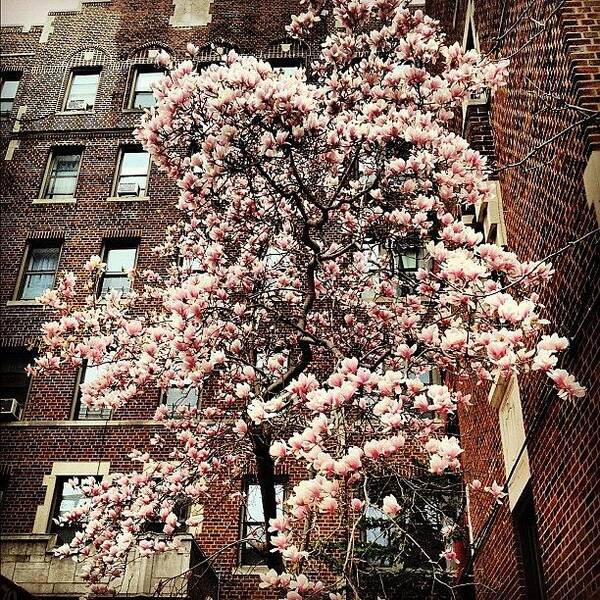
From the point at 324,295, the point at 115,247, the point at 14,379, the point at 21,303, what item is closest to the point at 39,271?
the point at 21,303

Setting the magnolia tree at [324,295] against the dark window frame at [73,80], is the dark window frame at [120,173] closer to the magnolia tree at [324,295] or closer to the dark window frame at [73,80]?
the dark window frame at [73,80]

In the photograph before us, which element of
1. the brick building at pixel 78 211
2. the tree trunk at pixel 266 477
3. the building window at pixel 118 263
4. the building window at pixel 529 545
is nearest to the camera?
the building window at pixel 529 545

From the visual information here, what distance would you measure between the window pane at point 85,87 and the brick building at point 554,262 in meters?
16.7

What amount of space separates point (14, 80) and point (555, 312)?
77.1 ft

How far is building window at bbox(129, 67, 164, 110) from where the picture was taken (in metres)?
23.8

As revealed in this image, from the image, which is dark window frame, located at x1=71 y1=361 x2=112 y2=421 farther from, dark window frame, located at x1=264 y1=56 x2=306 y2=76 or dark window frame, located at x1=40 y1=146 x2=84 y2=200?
dark window frame, located at x1=264 y1=56 x2=306 y2=76

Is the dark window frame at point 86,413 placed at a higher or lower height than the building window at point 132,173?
lower

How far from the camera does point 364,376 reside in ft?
20.2

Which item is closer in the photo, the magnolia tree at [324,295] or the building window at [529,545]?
the magnolia tree at [324,295]

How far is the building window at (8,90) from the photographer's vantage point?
24.7 m

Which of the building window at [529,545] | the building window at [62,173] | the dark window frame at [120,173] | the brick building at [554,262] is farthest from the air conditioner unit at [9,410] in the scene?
the building window at [529,545]

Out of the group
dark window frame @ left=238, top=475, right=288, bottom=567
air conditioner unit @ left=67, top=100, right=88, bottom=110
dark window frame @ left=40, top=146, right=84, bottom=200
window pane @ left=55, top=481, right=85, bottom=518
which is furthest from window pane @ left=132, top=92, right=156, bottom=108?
dark window frame @ left=238, top=475, right=288, bottom=567

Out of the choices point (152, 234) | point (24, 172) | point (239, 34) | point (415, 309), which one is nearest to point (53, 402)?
point (152, 234)

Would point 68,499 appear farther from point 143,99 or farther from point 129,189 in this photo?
point 143,99
